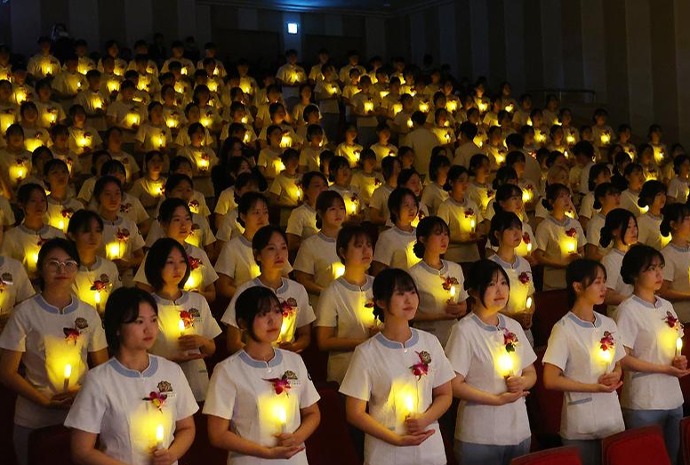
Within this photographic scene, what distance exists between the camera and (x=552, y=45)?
15.1 metres

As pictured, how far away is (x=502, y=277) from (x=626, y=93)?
1052cm

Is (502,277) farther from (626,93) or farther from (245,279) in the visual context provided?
(626,93)

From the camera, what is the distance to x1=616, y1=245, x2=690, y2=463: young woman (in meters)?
4.39

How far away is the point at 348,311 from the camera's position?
4574 mm

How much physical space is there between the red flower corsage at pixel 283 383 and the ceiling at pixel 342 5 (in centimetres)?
1396

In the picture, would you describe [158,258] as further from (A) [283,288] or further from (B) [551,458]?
(B) [551,458]

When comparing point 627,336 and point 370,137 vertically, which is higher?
point 370,137

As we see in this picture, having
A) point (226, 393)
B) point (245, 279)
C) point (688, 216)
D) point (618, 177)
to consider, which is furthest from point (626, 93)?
point (226, 393)

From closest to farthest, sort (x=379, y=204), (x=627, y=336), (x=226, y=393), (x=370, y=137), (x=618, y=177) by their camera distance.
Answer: (x=226, y=393) < (x=627, y=336) < (x=379, y=204) < (x=618, y=177) < (x=370, y=137)

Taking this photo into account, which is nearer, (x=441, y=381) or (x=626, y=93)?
(x=441, y=381)

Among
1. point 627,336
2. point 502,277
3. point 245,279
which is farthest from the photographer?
point 245,279

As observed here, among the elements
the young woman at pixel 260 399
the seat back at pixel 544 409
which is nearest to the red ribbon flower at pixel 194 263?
the young woman at pixel 260 399

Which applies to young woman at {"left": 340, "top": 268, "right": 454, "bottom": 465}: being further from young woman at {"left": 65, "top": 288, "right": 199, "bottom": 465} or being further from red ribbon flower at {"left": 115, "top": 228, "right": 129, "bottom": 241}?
red ribbon flower at {"left": 115, "top": 228, "right": 129, "bottom": 241}

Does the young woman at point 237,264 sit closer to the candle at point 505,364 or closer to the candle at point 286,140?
the candle at point 505,364
